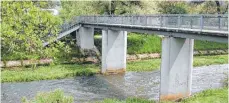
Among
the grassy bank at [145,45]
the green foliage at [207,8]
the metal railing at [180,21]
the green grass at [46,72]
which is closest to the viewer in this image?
the metal railing at [180,21]

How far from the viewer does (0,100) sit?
944 inches

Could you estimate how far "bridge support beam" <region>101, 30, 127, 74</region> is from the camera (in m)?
35.8

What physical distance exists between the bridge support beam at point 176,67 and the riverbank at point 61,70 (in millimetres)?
12311

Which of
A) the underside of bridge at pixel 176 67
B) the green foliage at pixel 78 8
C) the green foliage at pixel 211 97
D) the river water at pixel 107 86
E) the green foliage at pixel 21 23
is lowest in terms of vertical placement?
the river water at pixel 107 86

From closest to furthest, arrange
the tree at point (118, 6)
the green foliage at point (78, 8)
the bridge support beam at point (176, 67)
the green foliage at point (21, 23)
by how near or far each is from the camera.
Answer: the green foliage at point (21, 23), the bridge support beam at point (176, 67), the tree at point (118, 6), the green foliage at point (78, 8)

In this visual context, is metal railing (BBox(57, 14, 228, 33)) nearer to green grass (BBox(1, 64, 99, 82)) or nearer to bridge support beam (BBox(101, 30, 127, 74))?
bridge support beam (BBox(101, 30, 127, 74))

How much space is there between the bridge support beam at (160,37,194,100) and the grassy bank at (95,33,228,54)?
1949cm

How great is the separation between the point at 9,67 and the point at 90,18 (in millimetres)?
11089

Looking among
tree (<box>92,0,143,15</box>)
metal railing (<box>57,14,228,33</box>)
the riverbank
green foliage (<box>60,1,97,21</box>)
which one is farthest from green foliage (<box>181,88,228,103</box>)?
green foliage (<box>60,1,97,21</box>)

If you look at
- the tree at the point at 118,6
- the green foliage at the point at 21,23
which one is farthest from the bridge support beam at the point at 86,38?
the green foliage at the point at 21,23

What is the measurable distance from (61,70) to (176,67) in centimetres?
1501

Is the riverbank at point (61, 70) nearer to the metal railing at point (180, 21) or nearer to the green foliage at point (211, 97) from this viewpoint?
the metal railing at point (180, 21)

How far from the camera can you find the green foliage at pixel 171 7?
56.3m

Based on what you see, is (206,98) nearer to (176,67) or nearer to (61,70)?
(176,67)
